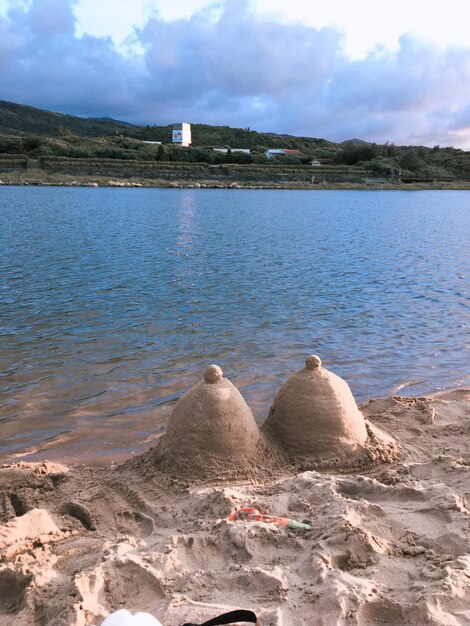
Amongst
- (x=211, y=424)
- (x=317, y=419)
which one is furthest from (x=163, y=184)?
(x=211, y=424)

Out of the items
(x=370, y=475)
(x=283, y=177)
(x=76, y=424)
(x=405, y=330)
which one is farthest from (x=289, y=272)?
(x=283, y=177)

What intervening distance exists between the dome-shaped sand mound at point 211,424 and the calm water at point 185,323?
1246 mm

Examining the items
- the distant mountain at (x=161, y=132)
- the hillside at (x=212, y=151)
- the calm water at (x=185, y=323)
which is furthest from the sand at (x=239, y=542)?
the distant mountain at (x=161, y=132)

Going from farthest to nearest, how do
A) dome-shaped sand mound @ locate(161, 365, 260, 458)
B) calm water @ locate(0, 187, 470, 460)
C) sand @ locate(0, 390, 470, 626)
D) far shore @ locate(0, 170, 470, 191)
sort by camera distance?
far shore @ locate(0, 170, 470, 191) < calm water @ locate(0, 187, 470, 460) < dome-shaped sand mound @ locate(161, 365, 260, 458) < sand @ locate(0, 390, 470, 626)

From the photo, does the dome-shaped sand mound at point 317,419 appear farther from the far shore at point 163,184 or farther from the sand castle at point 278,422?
the far shore at point 163,184

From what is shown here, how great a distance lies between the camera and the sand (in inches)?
104

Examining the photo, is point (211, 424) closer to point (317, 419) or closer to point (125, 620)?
point (317, 419)

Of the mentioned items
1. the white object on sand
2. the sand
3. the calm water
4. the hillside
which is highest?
the hillside

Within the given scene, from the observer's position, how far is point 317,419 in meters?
4.64

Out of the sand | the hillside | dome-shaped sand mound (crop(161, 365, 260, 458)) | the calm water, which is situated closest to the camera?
the sand

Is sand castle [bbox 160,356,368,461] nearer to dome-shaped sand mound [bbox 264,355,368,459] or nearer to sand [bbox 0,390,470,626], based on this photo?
dome-shaped sand mound [bbox 264,355,368,459]

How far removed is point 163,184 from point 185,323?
5927 cm

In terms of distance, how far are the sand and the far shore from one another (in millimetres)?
57383

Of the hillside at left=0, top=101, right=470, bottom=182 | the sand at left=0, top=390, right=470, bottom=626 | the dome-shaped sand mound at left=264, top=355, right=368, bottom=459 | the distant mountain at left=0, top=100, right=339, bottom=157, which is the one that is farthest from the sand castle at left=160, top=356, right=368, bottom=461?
the distant mountain at left=0, top=100, right=339, bottom=157
